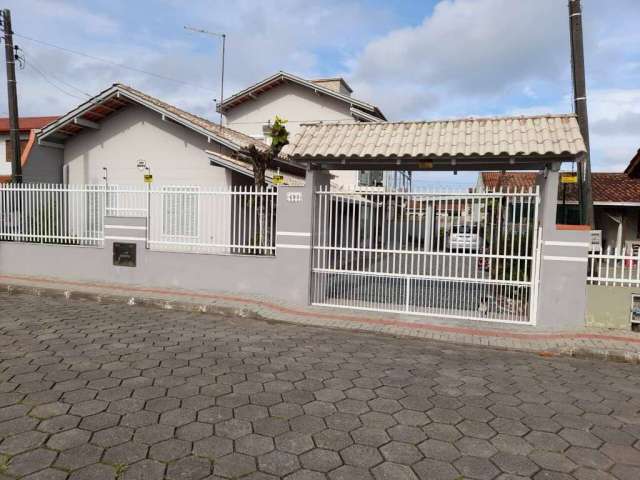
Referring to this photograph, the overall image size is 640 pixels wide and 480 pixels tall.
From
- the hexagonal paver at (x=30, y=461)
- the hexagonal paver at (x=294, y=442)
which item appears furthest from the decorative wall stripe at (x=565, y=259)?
the hexagonal paver at (x=30, y=461)

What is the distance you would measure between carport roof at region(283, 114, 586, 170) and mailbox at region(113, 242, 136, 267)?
4163 millimetres

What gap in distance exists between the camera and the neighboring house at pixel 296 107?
814 inches

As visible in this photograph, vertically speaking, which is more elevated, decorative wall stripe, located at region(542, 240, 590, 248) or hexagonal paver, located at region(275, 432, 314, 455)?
decorative wall stripe, located at region(542, 240, 590, 248)

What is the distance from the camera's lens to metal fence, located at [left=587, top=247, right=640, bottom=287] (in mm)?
7223

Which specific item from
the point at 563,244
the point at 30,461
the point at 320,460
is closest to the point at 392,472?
the point at 320,460

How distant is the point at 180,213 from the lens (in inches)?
396

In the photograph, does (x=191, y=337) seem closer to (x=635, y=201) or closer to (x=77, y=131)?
(x=77, y=131)

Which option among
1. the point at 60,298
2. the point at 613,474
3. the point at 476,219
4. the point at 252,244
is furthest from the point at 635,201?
the point at 60,298

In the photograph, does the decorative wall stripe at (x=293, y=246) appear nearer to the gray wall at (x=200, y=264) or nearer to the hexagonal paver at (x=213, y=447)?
the gray wall at (x=200, y=264)

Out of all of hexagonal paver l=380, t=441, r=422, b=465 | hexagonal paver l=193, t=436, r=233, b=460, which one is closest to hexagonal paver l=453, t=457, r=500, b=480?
hexagonal paver l=380, t=441, r=422, b=465

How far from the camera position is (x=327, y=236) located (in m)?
8.77

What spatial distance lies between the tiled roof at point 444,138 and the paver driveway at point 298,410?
317 cm

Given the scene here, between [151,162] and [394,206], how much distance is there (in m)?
9.23

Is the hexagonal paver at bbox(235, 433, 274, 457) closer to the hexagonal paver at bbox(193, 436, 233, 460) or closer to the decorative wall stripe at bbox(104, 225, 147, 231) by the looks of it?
the hexagonal paver at bbox(193, 436, 233, 460)
